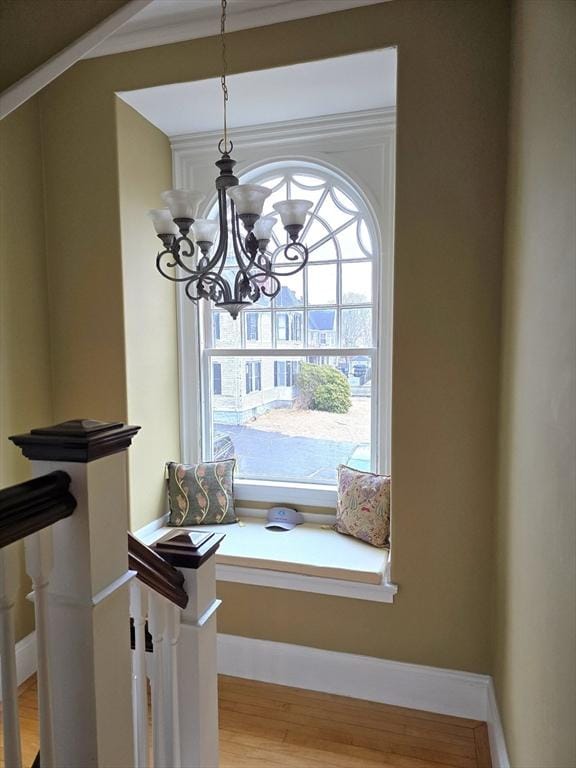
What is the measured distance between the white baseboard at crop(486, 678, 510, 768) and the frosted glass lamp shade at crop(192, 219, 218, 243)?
7.18 ft

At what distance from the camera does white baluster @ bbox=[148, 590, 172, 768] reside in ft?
3.70

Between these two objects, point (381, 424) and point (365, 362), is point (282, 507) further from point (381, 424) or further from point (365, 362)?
point (365, 362)

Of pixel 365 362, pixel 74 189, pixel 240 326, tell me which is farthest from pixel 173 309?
pixel 365 362

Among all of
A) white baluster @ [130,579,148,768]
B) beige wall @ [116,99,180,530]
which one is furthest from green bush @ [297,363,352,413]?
white baluster @ [130,579,148,768]

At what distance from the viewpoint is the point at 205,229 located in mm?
1960

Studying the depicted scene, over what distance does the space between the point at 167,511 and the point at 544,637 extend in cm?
210

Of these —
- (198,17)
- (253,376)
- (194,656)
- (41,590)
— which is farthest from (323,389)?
(41,590)

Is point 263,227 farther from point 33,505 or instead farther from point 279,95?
point 33,505

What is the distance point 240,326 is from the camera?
2.89m

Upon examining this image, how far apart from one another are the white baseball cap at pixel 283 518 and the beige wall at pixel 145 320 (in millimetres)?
625

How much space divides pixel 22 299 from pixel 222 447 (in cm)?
134

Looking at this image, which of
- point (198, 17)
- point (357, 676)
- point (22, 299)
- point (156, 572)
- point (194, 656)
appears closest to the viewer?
point (156, 572)

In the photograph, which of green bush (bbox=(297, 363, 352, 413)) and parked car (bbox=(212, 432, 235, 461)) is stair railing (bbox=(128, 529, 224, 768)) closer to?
green bush (bbox=(297, 363, 352, 413))

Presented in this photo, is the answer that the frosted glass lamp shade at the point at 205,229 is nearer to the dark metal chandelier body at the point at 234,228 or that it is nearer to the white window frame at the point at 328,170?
the dark metal chandelier body at the point at 234,228
